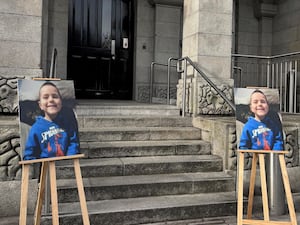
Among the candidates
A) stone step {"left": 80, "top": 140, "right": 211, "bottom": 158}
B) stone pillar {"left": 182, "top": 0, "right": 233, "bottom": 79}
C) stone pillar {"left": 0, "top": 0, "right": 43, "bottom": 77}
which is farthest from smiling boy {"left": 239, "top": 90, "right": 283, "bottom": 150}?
stone pillar {"left": 0, "top": 0, "right": 43, "bottom": 77}

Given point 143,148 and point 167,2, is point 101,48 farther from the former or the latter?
point 143,148

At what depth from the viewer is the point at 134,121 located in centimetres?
506

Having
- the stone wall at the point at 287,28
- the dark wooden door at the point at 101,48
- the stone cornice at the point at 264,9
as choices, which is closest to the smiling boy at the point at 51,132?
the dark wooden door at the point at 101,48

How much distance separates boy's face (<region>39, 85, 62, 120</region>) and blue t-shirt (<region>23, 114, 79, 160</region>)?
5cm

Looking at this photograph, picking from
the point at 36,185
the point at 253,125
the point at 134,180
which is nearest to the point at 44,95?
the point at 36,185

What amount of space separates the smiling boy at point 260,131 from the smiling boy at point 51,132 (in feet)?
5.44

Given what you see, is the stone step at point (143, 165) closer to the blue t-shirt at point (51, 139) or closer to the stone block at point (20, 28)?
the blue t-shirt at point (51, 139)

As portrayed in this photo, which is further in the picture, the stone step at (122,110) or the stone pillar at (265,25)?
the stone pillar at (265,25)

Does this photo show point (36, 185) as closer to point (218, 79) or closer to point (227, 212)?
point (227, 212)

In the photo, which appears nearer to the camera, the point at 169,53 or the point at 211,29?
the point at 211,29

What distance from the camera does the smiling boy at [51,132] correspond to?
258 cm

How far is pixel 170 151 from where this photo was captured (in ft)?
15.0

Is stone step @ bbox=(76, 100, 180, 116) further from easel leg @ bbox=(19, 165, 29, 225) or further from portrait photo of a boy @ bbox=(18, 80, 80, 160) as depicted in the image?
easel leg @ bbox=(19, 165, 29, 225)

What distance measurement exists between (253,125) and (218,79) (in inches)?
93.0
